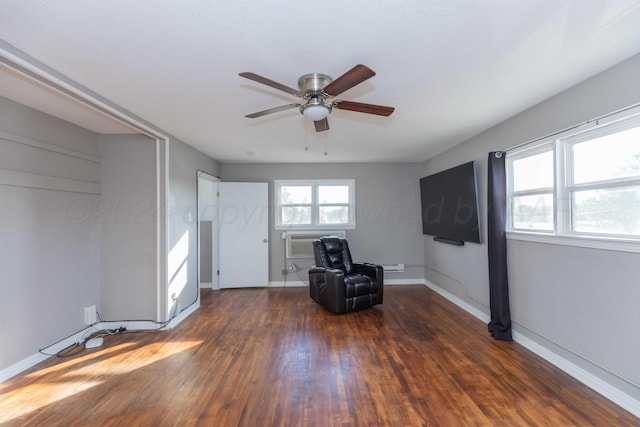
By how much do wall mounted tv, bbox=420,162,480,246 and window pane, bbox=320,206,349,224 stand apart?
1432 millimetres

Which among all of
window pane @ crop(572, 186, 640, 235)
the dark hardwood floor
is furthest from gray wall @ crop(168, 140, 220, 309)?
window pane @ crop(572, 186, 640, 235)

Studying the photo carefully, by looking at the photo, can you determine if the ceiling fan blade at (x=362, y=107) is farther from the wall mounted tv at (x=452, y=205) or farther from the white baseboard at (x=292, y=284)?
the white baseboard at (x=292, y=284)

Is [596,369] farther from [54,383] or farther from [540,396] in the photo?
[54,383]

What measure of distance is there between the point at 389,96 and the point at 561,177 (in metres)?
1.69

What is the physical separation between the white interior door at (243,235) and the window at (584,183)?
3898 mm

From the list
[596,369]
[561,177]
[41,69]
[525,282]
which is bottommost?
[596,369]

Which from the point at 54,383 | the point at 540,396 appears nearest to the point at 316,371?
the point at 540,396

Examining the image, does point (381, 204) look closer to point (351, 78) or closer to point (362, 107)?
point (362, 107)

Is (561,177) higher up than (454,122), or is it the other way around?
(454,122)

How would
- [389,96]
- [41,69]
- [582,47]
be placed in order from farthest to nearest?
1. [389,96]
2. [41,69]
3. [582,47]

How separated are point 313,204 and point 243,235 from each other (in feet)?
4.68

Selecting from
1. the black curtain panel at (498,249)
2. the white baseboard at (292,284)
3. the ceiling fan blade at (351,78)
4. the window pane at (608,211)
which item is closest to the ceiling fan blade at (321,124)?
the ceiling fan blade at (351,78)

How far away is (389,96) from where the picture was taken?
2521 mm

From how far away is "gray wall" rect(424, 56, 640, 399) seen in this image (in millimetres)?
2006
